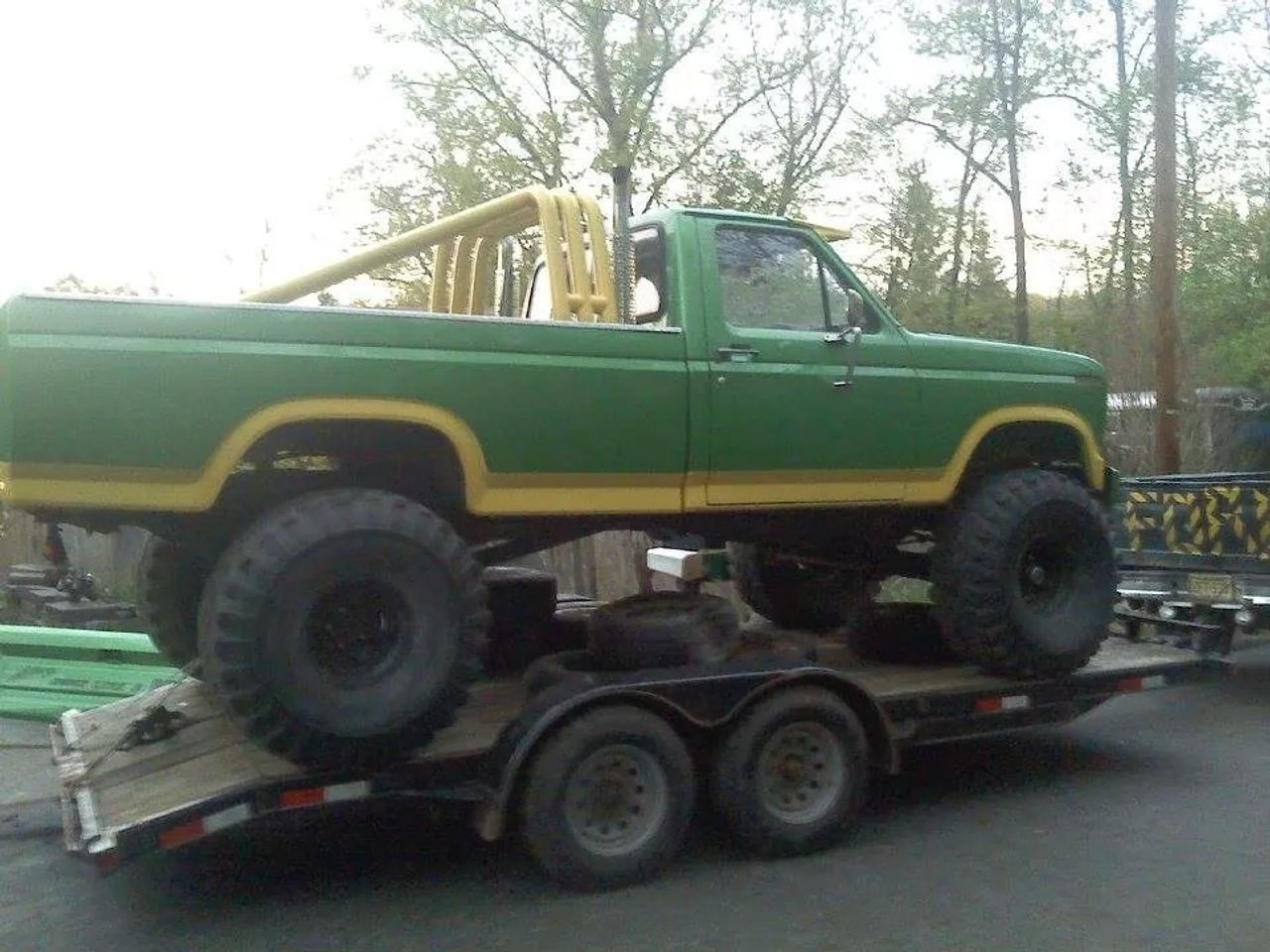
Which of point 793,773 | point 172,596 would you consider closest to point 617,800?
point 793,773

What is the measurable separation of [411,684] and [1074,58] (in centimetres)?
2127

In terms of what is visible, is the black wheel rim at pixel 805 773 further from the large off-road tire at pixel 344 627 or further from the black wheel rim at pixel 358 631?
the black wheel rim at pixel 358 631

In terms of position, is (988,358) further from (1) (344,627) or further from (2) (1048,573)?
(1) (344,627)

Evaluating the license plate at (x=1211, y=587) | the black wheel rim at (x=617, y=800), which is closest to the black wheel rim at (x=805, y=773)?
the black wheel rim at (x=617, y=800)

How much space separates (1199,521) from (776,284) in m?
4.53

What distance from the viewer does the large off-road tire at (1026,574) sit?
6379 millimetres

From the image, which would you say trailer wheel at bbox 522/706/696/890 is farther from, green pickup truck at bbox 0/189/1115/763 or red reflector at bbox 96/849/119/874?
red reflector at bbox 96/849/119/874

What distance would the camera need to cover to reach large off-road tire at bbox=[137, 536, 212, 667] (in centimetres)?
636

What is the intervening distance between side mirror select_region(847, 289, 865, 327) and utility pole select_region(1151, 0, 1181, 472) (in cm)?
801

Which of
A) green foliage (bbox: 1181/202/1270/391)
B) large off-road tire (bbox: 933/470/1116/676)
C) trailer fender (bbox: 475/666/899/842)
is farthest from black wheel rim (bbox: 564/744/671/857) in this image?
green foliage (bbox: 1181/202/1270/391)

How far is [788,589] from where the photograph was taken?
27.2 feet

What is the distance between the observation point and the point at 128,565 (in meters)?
13.9

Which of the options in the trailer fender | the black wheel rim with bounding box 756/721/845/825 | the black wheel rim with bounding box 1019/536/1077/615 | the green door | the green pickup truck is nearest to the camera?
the green pickup truck

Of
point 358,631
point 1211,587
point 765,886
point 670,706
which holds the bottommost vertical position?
point 765,886
